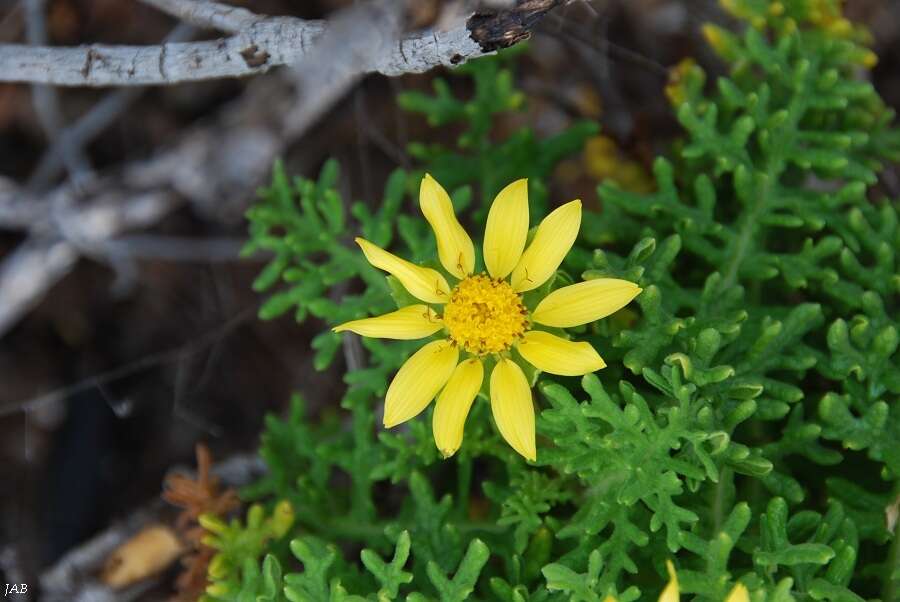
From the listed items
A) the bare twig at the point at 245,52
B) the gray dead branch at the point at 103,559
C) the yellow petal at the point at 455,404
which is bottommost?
the gray dead branch at the point at 103,559

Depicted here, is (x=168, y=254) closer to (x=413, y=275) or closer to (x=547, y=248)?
(x=413, y=275)

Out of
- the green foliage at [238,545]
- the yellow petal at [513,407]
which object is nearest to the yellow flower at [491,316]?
the yellow petal at [513,407]

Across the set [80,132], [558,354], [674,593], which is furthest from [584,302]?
[80,132]

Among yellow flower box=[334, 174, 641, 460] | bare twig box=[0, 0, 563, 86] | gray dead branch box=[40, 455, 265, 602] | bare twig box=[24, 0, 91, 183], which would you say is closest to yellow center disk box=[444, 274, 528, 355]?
yellow flower box=[334, 174, 641, 460]

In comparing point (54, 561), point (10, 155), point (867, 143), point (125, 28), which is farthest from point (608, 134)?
point (54, 561)

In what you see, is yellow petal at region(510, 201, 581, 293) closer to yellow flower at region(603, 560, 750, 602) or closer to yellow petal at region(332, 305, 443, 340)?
yellow petal at region(332, 305, 443, 340)

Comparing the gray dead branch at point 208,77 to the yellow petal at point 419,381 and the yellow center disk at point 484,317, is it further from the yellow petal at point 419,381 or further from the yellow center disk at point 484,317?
the yellow petal at point 419,381

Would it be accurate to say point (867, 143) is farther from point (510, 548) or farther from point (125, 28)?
point (125, 28)
